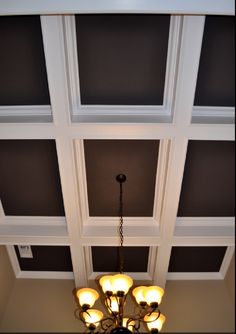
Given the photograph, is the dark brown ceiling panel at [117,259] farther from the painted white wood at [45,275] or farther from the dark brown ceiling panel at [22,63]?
the dark brown ceiling panel at [22,63]

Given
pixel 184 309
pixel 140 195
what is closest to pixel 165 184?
pixel 140 195

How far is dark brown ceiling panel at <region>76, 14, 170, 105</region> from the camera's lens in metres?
1.83

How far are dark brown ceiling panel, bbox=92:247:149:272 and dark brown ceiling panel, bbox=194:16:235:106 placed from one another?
1.68 m

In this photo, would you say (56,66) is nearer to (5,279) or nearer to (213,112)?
(213,112)

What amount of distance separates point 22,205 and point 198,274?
Answer: 2.08 metres

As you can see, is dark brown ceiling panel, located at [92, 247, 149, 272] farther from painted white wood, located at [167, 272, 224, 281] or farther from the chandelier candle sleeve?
the chandelier candle sleeve

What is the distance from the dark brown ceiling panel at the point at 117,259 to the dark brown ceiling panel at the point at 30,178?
0.67 metres

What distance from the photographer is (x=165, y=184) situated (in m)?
2.49

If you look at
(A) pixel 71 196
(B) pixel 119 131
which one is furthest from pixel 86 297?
(B) pixel 119 131

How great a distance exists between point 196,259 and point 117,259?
2.74ft

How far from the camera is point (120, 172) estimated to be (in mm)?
2518

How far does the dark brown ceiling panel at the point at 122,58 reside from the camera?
5.99 feet

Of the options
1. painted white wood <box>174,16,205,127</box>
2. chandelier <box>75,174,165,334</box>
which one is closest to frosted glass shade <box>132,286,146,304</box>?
chandelier <box>75,174,165,334</box>

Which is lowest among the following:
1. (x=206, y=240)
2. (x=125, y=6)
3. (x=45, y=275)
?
(x=45, y=275)
